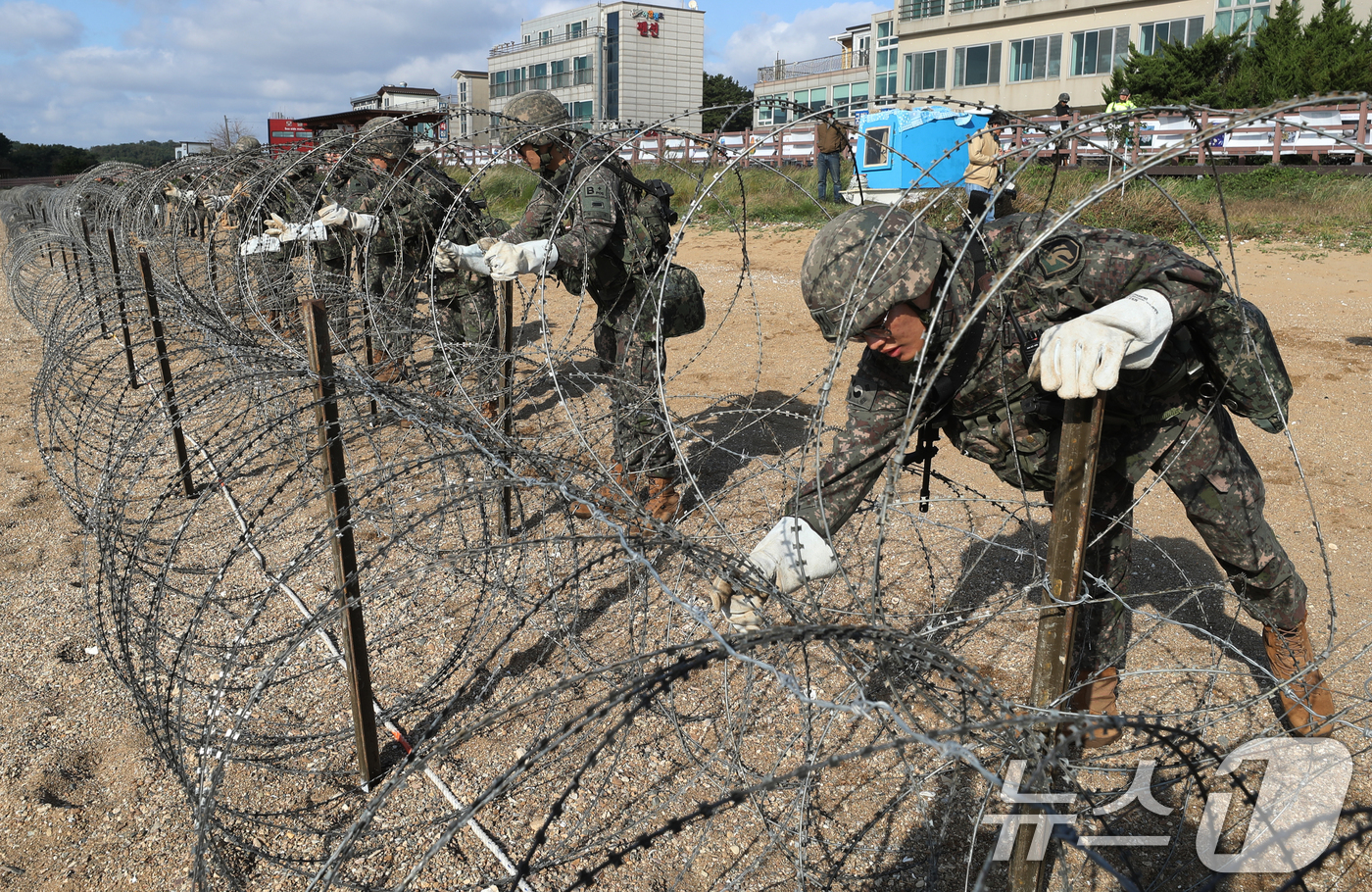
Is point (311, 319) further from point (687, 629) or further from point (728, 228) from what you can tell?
point (728, 228)

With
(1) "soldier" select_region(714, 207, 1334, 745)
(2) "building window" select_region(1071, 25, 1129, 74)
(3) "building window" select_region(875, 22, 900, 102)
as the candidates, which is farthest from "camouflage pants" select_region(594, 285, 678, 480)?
(3) "building window" select_region(875, 22, 900, 102)

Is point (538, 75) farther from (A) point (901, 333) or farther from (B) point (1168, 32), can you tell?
(A) point (901, 333)

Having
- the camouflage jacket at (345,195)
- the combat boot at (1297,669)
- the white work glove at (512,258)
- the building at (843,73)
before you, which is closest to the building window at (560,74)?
the building at (843,73)

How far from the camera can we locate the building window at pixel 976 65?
33812 mm

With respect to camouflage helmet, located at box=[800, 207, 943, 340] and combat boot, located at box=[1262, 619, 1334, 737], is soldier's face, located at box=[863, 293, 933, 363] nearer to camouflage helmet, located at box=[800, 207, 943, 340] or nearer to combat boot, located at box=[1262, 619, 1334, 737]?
camouflage helmet, located at box=[800, 207, 943, 340]

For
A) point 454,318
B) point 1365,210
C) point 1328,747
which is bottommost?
point 1328,747

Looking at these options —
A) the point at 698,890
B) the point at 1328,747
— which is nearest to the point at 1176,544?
the point at 1328,747

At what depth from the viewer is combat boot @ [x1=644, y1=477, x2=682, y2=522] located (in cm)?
515

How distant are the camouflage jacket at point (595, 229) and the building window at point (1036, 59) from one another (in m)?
32.4

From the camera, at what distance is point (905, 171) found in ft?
51.4

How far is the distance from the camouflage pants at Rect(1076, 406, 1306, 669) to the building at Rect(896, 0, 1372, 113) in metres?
28.5

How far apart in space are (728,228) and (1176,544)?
13501 mm

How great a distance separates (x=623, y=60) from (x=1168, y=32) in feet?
93.1

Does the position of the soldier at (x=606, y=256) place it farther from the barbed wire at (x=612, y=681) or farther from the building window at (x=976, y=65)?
the building window at (x=976, y=65)
